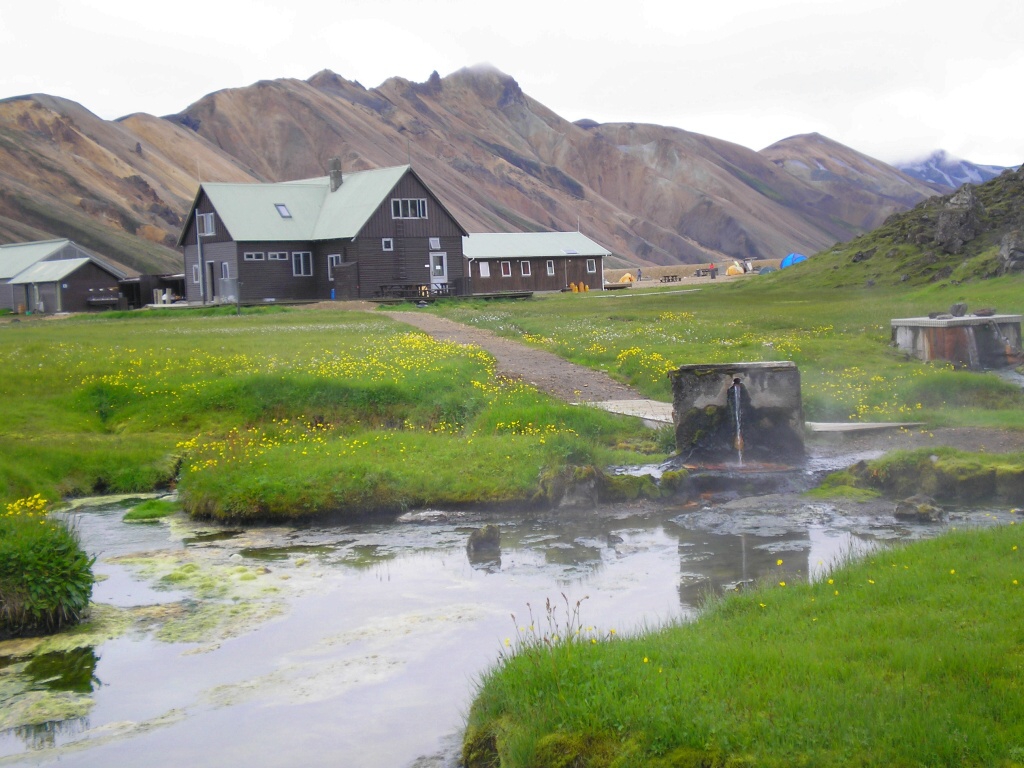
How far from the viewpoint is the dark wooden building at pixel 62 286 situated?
82.2m

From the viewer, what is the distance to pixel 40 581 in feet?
41.1

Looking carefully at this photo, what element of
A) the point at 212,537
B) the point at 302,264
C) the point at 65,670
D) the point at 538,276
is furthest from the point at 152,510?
the point at 538,276

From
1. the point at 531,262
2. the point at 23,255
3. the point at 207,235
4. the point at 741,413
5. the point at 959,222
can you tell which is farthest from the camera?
the point at 23,255

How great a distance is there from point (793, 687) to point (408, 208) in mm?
66504

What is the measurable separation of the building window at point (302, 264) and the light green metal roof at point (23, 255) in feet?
105

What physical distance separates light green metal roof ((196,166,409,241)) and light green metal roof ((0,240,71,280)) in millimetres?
28300

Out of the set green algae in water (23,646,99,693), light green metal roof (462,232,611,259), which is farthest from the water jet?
light green metal roof (462,232,611,259)

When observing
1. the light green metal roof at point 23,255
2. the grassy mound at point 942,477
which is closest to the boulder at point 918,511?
the grassy mound at point 942,477

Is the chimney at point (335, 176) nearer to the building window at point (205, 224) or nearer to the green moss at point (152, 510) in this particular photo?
the building window at point (205, 224)

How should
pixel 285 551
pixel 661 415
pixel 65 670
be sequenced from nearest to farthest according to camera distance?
pixel 65 670
pixel 285 551
pixel 661 415

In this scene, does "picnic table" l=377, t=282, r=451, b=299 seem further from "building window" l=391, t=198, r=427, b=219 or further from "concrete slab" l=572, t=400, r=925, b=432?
Answer: "concrete slab" l=572, t=400, r=925, b=432

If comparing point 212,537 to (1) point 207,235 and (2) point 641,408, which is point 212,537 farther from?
(1) point 207,235

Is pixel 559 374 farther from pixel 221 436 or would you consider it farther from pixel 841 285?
pixel 841 285

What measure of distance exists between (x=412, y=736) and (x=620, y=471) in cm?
996
